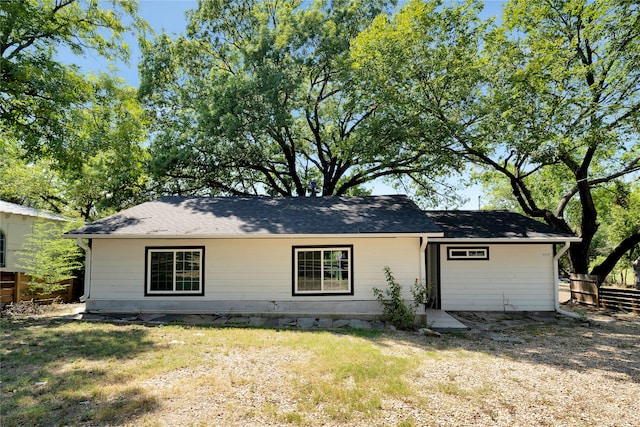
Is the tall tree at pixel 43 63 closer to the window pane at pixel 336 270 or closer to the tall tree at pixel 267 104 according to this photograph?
the tall tree at pixel 267 104

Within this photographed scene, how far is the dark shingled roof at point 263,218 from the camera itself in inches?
376

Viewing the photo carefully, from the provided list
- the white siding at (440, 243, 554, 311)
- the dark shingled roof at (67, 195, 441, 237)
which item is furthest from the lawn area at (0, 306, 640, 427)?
the white siding at (440, 243, 554, 311)

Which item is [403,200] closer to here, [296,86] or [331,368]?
[296,86]

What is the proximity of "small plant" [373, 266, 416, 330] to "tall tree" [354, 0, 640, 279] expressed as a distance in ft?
20.4

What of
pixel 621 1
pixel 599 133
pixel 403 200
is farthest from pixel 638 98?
pixel 403 200

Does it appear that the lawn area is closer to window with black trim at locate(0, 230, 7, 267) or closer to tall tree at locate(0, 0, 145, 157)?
tall tree at locate(0, 0, 145, 157)

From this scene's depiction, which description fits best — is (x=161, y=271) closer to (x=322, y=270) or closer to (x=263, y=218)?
(x=263, y=218)

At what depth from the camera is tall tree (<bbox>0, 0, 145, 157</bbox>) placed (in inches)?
352

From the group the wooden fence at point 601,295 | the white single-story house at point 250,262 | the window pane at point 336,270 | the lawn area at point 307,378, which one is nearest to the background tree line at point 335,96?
the wooden fence at point 601,295

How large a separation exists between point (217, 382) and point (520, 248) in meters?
9.90

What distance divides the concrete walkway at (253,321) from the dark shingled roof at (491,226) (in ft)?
9.83

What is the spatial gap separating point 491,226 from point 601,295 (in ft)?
16.0

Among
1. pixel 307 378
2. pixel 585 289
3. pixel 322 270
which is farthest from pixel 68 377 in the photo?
pixel 585 289

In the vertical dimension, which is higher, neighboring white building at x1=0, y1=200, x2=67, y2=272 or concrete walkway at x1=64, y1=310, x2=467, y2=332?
neighboring white building at x1=0, y1=200, x2=67, y2=272
